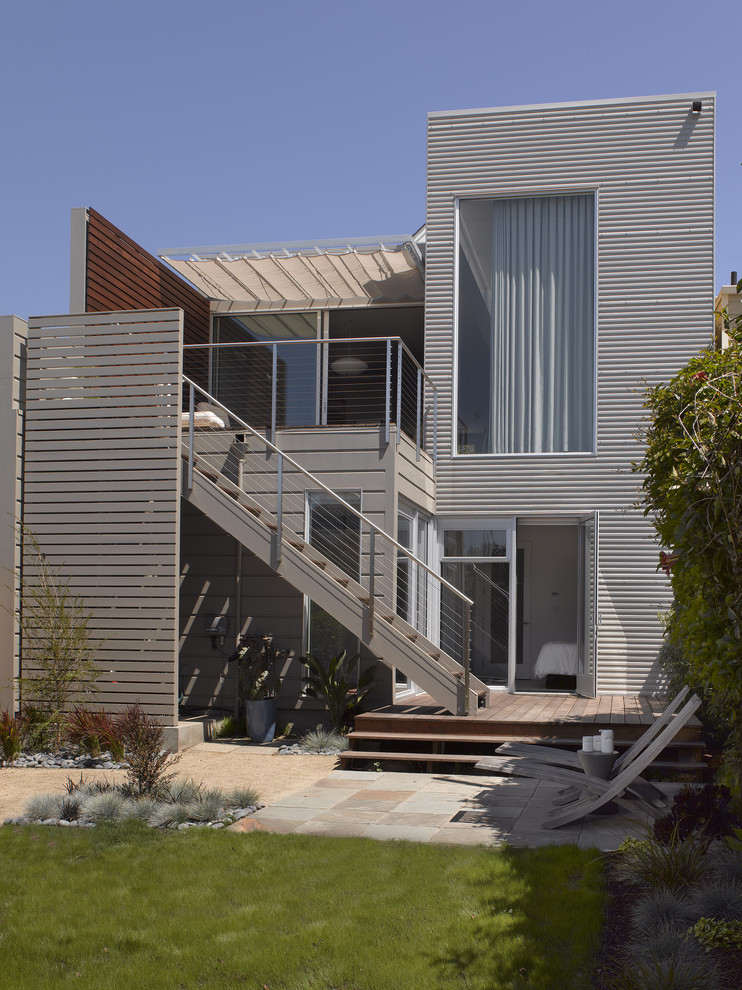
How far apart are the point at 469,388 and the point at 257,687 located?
5.14m

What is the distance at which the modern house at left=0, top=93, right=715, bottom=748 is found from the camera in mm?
11430

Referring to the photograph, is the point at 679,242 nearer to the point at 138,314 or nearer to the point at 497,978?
the point at 138,314

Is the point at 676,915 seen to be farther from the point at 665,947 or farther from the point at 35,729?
the point at 35,729

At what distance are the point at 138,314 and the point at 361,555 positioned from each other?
3669mm

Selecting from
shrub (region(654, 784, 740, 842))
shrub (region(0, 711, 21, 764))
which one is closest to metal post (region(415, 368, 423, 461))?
shrub (region(0, 711, 21, 764))

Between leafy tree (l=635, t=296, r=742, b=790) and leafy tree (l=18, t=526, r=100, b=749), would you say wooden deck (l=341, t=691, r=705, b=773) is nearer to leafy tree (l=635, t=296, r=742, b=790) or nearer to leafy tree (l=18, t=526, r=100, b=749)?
leafy tree (l=18, t=526, r=100, b=749)

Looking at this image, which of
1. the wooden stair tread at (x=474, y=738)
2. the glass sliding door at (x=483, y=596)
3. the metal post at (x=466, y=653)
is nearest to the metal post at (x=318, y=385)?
the glass sliding door at (x=483, y=596)

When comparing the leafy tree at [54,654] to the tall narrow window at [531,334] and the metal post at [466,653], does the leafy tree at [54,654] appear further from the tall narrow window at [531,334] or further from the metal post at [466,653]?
the tall narrow window at [531,334]

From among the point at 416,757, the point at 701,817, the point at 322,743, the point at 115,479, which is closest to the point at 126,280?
the point at 115,479

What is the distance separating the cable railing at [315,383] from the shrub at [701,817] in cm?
747

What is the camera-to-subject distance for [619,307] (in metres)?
12.7

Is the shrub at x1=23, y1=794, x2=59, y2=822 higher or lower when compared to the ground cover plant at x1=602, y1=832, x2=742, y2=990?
lower

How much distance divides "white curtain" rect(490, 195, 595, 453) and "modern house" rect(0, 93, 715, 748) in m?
0.03

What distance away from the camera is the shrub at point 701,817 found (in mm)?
5184
